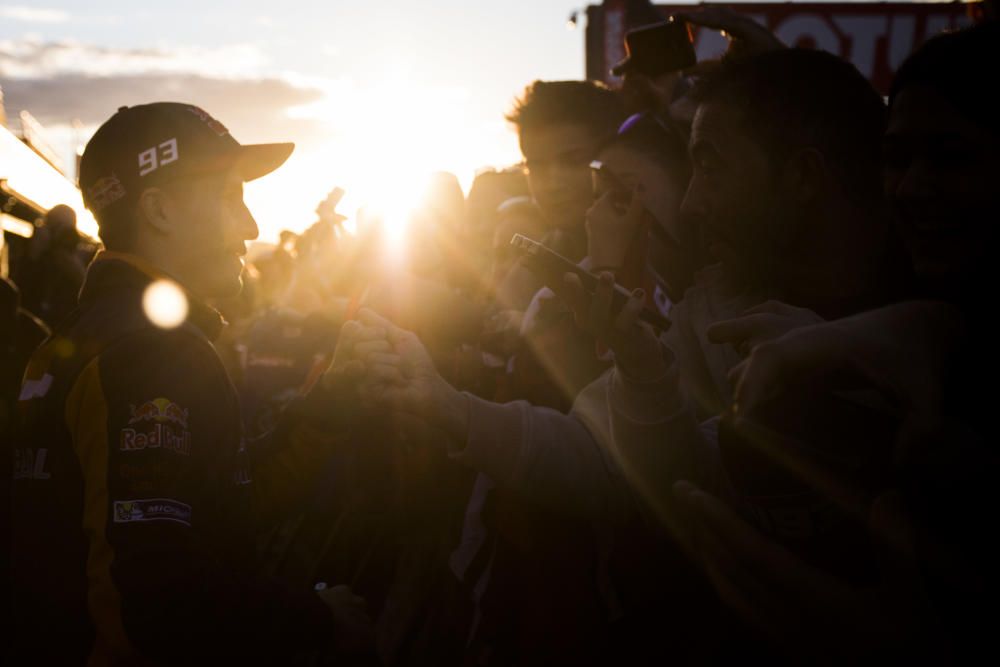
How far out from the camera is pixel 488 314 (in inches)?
175

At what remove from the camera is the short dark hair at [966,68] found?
1.01 meters

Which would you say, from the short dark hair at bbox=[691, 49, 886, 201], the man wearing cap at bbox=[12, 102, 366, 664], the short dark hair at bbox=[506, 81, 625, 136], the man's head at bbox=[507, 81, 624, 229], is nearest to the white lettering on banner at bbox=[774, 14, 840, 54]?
the short dark hair at bbox=[506, 81, 625, 136]

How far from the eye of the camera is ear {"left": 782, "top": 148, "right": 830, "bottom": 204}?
5.98 ft

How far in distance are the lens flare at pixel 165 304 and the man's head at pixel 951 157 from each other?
187 centimetres

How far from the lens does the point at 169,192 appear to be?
2.40 m

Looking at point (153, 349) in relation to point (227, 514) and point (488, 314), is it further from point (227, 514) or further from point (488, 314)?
point (488, 314)

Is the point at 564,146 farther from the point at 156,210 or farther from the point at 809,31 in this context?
the point at 809,31

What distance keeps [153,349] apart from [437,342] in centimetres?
239

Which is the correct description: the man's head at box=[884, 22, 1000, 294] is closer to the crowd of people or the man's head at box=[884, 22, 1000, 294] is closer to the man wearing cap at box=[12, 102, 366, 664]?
the crowd of people

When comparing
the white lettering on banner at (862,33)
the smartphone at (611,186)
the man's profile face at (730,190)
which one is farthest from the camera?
the white lettering on banner at (862,33)

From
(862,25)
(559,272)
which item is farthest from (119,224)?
(862,25)

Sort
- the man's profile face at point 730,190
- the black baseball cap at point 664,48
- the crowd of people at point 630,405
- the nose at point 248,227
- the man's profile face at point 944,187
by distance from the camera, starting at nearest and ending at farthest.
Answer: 1. the crowd of people at point 630,405
2. the man's profile face at point 944,187
3. the man's profile face at point 730,190
4. the nose at point 248,227
5. the black baseball cap at point 664,48

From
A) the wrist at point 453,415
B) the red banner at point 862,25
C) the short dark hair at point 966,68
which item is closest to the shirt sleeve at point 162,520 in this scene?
the wrist at point 453,415

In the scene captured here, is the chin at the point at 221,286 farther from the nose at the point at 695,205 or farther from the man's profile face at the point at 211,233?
the nose at the point at 695,205
